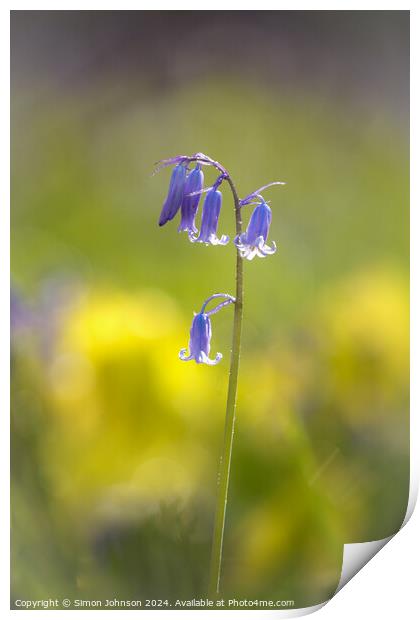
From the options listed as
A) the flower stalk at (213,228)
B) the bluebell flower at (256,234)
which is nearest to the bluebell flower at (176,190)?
the flower stalk at (213,228)

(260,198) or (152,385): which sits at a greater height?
(260,198)

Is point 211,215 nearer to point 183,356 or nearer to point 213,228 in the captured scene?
point 213,228

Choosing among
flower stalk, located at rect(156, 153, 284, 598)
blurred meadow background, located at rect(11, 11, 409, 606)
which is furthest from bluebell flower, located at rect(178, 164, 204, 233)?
blurred meadow background, located at rect(11, 11, 409, 606)

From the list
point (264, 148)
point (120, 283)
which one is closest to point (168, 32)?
point (264, 148)

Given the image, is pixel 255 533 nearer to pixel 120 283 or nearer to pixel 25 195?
pixel 120 283

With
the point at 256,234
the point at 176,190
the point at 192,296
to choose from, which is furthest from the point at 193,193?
the point at 192,296

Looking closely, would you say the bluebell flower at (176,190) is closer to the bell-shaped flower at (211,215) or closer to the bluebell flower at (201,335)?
the bell-shaped flower at (211,215)
